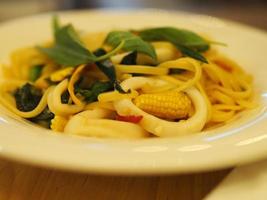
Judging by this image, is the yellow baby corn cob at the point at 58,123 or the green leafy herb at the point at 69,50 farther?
the green leafy herb at the point at 69,50

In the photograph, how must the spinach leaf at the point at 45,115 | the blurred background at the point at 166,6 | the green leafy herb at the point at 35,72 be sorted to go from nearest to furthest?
the spinach leaf at the point at 45,115 → the green leafy herb at the point at 35,72 → the blurred background at the point at 166,6

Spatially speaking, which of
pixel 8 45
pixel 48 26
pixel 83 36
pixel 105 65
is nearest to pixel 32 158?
pixel 105 65

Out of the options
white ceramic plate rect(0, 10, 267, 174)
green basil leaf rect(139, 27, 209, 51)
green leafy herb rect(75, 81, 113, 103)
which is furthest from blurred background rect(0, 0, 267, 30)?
white ceramic plate rect(0, 10, 267, 174)

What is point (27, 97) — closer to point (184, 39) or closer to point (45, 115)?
point (45, 115)

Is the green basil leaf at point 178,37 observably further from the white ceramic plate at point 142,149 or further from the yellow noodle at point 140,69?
the white ceramic plate at point 142,149

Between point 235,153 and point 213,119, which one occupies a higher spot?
point 235,153

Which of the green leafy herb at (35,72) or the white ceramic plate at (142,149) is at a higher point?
the white ceramic plate at (142,149)

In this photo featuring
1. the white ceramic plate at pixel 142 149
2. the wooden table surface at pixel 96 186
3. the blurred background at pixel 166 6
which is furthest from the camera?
the blurred background at pixel 166 6

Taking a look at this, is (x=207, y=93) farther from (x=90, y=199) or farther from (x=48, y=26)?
(x=48, y=26)

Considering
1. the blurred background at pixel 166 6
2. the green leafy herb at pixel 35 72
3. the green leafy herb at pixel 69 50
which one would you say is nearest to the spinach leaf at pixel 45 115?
the green leafy herb at pixel 69 50
